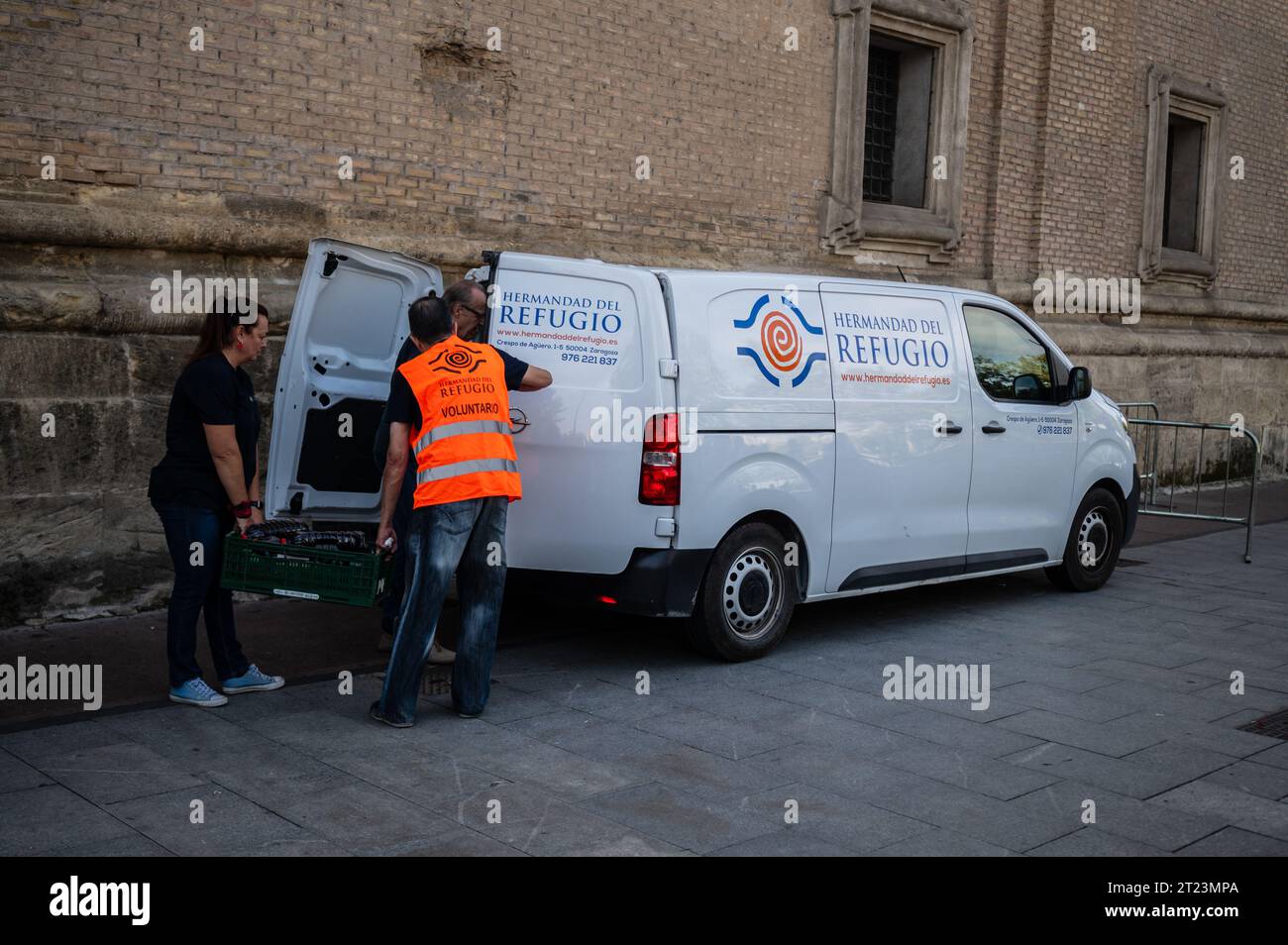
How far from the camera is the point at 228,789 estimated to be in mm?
4930

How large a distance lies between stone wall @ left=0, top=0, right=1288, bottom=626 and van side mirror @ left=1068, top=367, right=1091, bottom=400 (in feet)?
12.3

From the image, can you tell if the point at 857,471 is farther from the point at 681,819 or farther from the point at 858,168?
the point at 858,168

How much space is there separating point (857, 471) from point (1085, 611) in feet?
7.86

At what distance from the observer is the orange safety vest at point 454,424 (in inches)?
228

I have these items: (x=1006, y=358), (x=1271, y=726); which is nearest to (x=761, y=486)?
(x=1006, y=358)

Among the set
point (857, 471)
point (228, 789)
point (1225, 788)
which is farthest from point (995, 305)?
point (228, 789)

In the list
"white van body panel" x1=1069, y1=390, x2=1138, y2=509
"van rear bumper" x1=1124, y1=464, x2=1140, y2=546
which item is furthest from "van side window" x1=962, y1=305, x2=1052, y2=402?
"van rear bumper" x1=1124, y1=464, x2=1140, y2=546

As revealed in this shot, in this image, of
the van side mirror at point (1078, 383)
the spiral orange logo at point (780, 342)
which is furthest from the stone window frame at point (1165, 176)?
the spiral orange logo at point (780, 342)

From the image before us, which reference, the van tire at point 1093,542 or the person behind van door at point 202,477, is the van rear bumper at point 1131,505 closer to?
the van tire at point 1093,542

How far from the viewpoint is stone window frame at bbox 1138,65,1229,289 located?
1636cm

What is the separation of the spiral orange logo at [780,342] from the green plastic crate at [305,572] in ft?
7.71

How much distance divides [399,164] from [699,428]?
3.93 m

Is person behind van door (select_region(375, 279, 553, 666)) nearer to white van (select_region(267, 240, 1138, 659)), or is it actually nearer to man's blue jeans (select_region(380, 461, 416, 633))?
man's blue jeans (select_region(380, 461, 416, 633))

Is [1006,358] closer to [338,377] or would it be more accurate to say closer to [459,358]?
[459,358]
